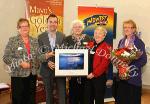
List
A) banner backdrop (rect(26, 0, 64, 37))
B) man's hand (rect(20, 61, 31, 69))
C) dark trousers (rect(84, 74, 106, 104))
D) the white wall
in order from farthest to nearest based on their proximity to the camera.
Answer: the white wall → banner backdrop (rect(26, 0, 64, 37)) → dark trousers (rect(84, 74, 106, 104)) → man's hand (rect(20, 61, 31, 69))

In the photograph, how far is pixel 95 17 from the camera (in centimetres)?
490

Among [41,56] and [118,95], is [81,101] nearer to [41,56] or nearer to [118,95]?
[118,95]

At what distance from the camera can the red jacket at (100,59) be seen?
380 cm

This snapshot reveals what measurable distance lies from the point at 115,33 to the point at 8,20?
92.0 inches

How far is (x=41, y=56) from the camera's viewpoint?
3.88 metres

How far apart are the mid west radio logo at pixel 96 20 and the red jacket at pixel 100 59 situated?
1.10 m

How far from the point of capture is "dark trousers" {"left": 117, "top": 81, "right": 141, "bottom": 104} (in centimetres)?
379

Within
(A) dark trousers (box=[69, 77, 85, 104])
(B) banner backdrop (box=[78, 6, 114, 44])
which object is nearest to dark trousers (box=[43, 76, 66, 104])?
(A) dark trousers (box=[69, 77, 85, 104])

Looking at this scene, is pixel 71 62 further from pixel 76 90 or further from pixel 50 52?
pixel 76 90

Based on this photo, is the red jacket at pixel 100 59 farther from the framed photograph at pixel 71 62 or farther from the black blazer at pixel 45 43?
the black blazer at pixel 45 43

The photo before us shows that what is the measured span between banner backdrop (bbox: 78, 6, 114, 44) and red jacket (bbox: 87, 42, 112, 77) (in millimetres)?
1004

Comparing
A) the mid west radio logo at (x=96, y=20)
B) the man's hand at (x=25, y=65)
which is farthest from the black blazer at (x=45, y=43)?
the mid west radio logo at (x=96, y=20)

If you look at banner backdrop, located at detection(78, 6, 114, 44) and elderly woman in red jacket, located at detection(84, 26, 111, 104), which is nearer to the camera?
elderly woman in red jacket, located at detection(84, 26, 111, 104)

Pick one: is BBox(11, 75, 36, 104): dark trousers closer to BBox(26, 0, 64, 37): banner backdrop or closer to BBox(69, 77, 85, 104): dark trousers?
BBox(69, 77, 85, 104): dark trousers
